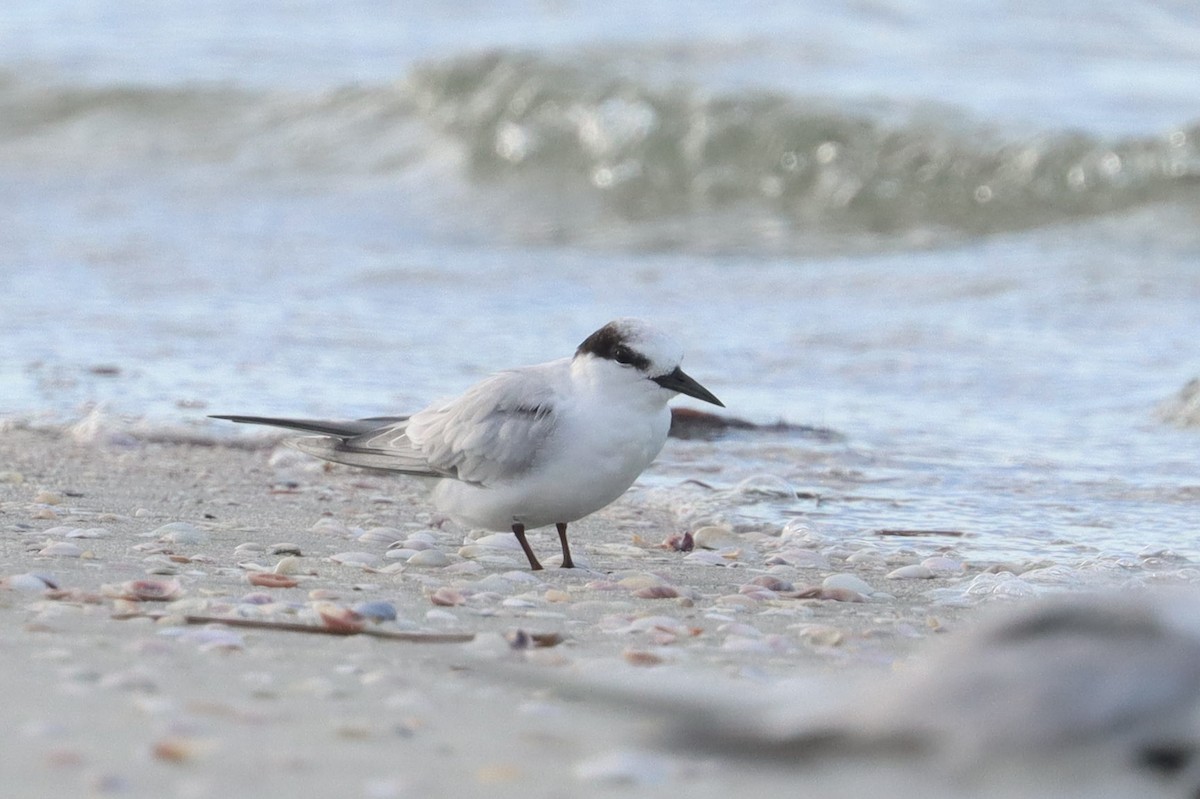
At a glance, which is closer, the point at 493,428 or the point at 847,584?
the point at 847,584

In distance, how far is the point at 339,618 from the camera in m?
3.13

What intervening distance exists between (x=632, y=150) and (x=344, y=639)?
10.8m

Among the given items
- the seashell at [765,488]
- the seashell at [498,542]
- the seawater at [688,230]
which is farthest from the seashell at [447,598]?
the seashell at [765,488]

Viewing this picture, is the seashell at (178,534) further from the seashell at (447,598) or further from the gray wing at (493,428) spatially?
the seashell at (447,598)

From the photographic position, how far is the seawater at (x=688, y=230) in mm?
5797

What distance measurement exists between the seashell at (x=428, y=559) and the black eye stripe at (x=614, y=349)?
2.04ft

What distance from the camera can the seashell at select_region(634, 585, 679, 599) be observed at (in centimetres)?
370

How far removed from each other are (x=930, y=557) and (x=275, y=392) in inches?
116

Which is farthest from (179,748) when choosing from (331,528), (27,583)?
(331,528)

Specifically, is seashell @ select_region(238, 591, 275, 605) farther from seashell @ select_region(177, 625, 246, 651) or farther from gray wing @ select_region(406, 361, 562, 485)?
gray wing @ select_region(406, 361, 562, 485)

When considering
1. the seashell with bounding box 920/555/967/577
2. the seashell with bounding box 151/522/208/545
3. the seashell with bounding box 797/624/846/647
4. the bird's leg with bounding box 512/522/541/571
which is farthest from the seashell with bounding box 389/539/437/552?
the seashell with bounding box 920/555/967/577

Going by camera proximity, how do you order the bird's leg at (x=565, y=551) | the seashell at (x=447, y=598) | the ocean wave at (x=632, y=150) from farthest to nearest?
1. the ocean wave at (x=632, y=150)
2. the bird's leg at (x=565, y=551)
3. the seashell at (x=447, y=598)

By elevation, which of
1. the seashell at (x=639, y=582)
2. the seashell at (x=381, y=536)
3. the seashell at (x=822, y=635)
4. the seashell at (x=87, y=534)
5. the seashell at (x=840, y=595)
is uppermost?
the seashell at (x=87, y=534)

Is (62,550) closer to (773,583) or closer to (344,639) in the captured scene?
(344,639)
